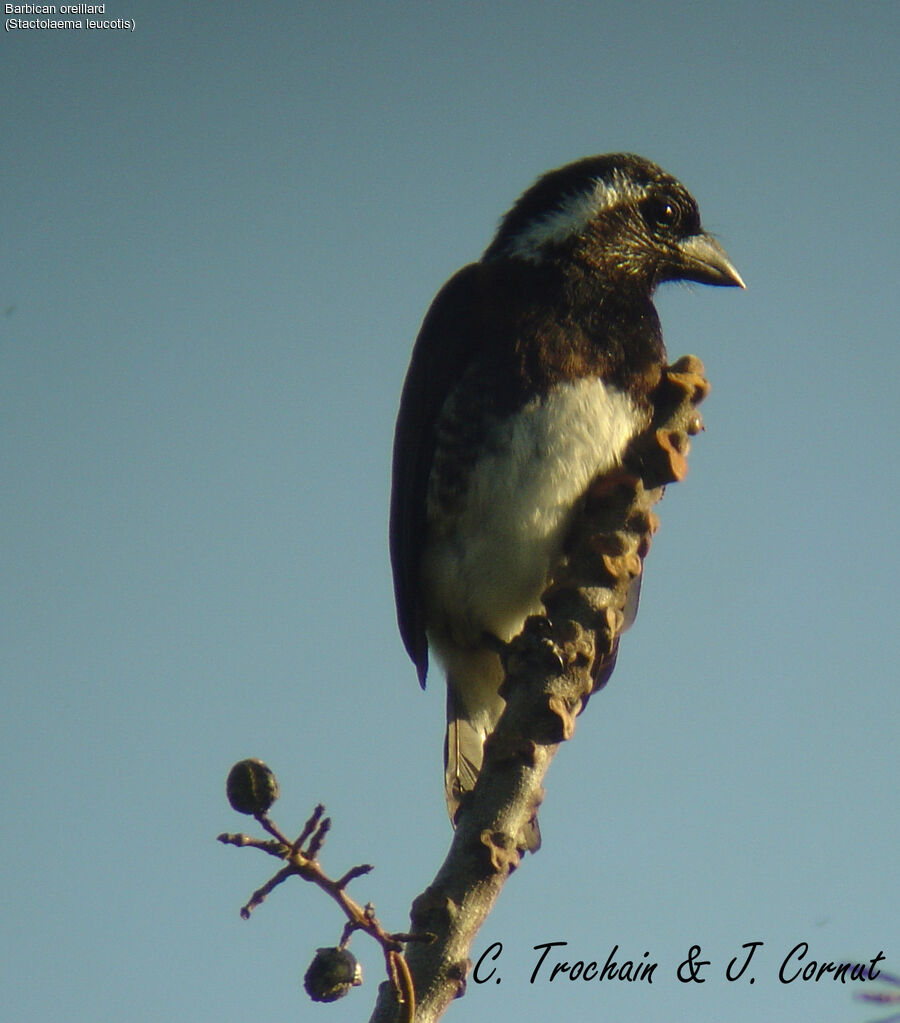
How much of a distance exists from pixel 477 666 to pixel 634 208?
154 centimetres

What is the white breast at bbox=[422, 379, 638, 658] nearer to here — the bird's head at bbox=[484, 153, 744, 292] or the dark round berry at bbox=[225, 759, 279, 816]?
the bird's head at bbox=[484, 153, 744, 292]

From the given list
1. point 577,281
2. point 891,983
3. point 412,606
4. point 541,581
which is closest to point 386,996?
point 891,983

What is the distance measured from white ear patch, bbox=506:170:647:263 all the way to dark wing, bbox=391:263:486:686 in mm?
154

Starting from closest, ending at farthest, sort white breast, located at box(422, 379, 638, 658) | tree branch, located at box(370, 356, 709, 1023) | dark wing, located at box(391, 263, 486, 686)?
1. tree branch, located at box(370, 356, 709, 1023)
2. white breast, located at box(422, 379, 638, 658)
3. dark wing, located at box(391, 263, 486, 686)

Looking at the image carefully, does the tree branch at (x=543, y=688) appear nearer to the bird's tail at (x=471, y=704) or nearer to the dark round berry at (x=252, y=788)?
the dark round berry at (x=252, y=788)

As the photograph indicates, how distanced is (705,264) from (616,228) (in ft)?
1.23

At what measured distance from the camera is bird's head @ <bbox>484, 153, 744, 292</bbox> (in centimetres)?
379

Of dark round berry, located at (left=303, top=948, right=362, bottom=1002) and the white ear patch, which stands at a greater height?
the white ear patch

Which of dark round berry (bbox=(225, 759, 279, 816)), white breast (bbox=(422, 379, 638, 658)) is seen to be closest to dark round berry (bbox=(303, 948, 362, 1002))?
dark round berry (bbox=(225, 759, 279, 816))

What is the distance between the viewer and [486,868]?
1.97 m

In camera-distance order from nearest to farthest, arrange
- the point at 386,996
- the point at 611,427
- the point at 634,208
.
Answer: the point at 386,996 → the point at 611,427 → the point at 634,208

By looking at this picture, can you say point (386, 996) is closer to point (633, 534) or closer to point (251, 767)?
point (251, 767)

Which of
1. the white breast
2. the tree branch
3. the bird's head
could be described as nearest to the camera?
the tree branch

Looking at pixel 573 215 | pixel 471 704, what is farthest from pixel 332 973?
pixel 573 215
